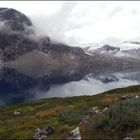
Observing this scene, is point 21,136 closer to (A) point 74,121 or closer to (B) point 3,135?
(B) point 3,135

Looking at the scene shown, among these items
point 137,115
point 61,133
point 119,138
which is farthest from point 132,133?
point 61,133

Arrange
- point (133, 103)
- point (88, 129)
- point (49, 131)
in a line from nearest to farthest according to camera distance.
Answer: point (88, 129) → point (49, 131) → point (133, 103)

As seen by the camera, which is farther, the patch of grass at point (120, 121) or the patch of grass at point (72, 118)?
the patch of grass at point (72, 118)

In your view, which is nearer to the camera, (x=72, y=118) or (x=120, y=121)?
(x=120, y=121)

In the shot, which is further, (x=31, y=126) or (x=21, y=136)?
(x=31, y=126)

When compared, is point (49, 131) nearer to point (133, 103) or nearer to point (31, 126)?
point (31, 126)

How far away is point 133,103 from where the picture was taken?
56406mm

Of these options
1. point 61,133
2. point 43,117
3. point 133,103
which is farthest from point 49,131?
point 43,117

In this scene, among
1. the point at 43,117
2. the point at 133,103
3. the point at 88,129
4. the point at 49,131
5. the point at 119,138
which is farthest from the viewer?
the point at 43,117

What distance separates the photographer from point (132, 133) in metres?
45.0

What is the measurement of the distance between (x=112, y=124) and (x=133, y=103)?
10.3 m

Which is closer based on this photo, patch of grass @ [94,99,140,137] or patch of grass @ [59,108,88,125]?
patch of grass @ [94,99,140,137]

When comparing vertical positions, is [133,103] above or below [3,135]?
above

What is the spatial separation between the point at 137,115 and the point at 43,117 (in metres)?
24.0
